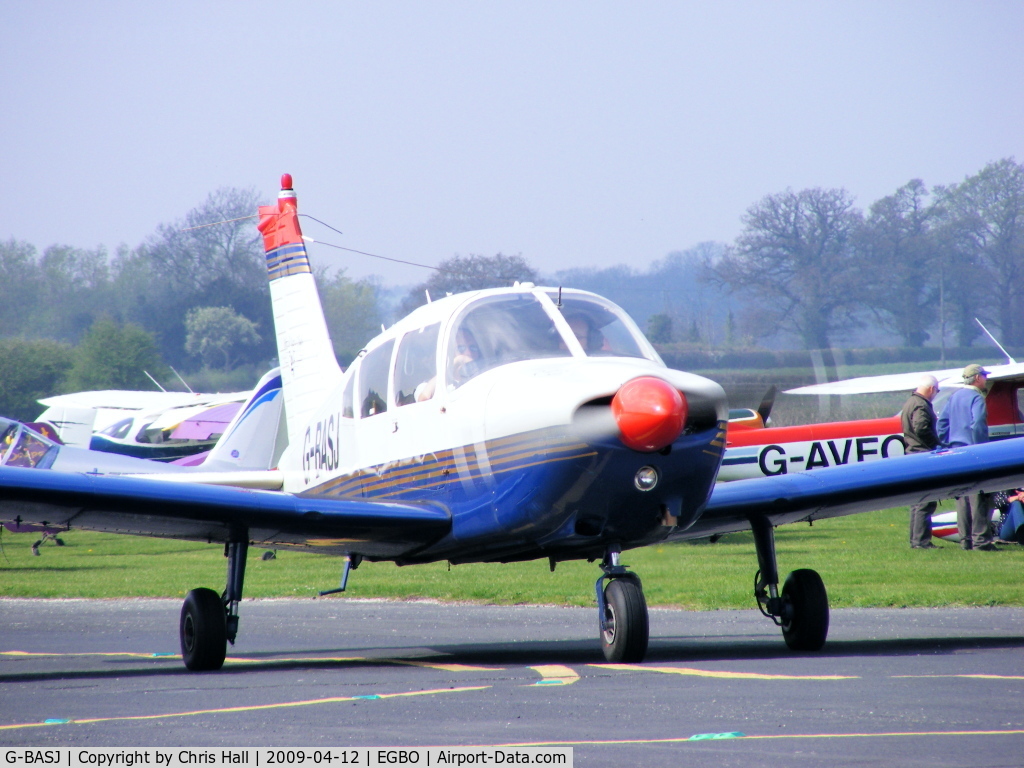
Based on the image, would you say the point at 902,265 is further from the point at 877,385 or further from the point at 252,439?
the point at 252,439

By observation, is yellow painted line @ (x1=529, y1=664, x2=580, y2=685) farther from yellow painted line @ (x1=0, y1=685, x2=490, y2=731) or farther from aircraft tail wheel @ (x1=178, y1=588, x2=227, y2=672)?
aircraft tail wheel @ (x1=178, y1=588, x2=227, y2=672)

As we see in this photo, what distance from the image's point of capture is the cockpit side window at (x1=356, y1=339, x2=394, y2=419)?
9.12 m

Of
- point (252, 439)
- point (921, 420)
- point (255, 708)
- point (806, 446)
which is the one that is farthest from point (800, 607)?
point (252, 439)

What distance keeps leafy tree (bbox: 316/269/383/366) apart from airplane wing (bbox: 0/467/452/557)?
6591 cm

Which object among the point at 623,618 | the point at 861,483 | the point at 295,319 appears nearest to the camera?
the point at 623,618

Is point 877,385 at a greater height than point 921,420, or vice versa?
point 877,385

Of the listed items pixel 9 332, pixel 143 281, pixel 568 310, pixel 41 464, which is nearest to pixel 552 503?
pixel 568 310

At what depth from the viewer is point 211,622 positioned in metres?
8.43

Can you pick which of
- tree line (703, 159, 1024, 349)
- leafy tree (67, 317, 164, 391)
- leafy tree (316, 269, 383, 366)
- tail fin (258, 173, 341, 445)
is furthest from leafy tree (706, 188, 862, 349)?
tail fin (258, 173, 341, 445)

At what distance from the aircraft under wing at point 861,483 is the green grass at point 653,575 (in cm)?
332

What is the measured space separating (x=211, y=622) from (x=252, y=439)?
1513cm

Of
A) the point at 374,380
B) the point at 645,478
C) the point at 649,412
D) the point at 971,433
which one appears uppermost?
the point at 374,380

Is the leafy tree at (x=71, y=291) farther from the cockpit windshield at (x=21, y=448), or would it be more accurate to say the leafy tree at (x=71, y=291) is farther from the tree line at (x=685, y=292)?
the cockpit windshield at (x=21, y=448)

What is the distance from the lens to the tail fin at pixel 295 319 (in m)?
13.6
